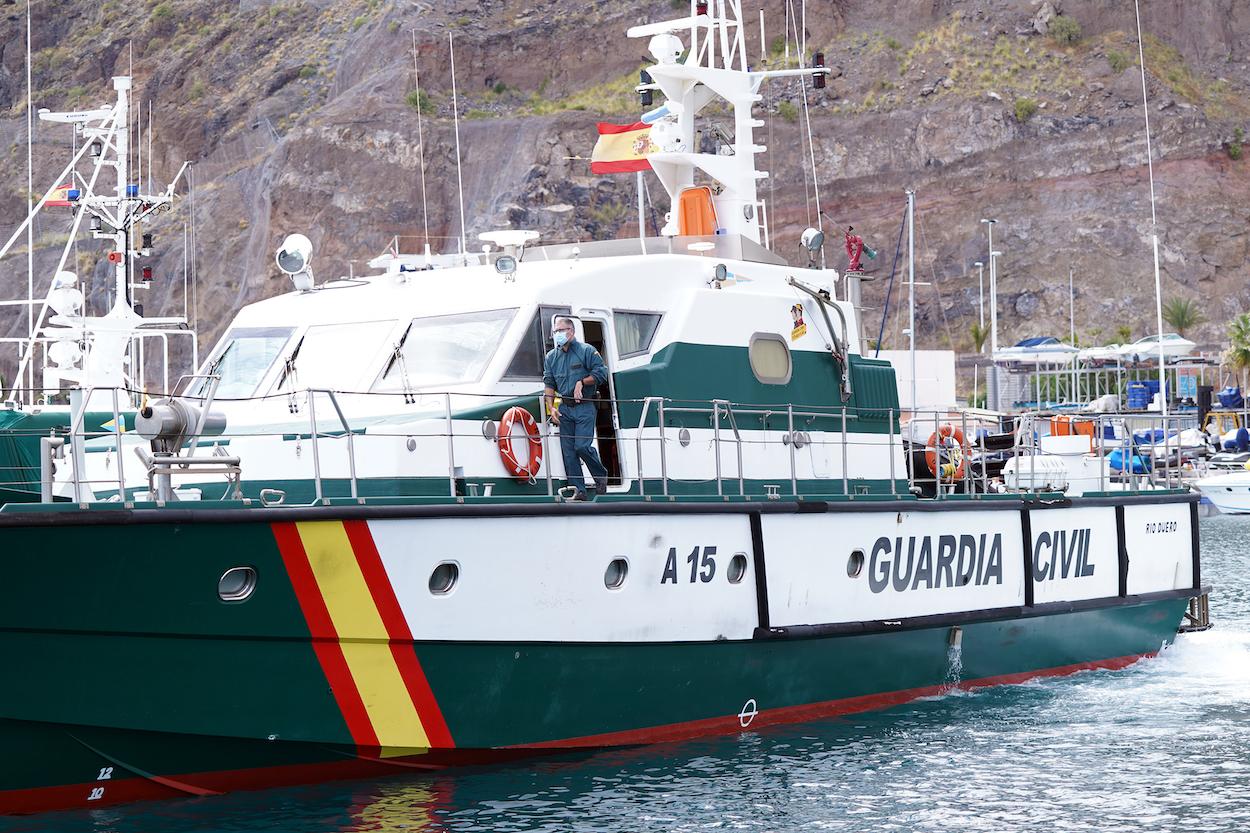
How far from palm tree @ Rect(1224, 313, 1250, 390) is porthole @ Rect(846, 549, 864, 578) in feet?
157

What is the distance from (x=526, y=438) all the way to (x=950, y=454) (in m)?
4.99

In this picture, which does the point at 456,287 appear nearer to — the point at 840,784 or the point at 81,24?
the point at 840,784

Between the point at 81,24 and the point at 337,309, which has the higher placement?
the point at 81,24

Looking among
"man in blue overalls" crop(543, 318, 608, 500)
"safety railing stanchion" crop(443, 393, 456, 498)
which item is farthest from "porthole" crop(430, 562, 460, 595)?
"man in blue overalls" crop(543, 318, 608, 500)

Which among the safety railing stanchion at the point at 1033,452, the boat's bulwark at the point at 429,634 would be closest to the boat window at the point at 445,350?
the boat's bulwark at the point at 429,634

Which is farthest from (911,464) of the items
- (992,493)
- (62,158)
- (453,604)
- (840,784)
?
(62,158)

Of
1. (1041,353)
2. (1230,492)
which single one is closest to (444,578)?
Answer: (1230,492)

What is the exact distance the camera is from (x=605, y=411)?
1063 centimetres

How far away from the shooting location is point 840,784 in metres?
9.59

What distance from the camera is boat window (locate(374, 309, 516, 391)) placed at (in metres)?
10.3

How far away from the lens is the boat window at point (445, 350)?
1026 centimetres

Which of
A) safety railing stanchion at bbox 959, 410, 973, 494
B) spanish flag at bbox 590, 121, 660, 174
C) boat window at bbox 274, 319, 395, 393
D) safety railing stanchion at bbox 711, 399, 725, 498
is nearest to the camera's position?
safety railing stanchion at bbox 711, 399, 725, 498

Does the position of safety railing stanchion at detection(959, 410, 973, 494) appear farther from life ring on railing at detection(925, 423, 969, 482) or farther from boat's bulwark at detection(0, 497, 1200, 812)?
boat's bulwark at detection(0, 497, 1200, 812)

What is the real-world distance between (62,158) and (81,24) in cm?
1551
